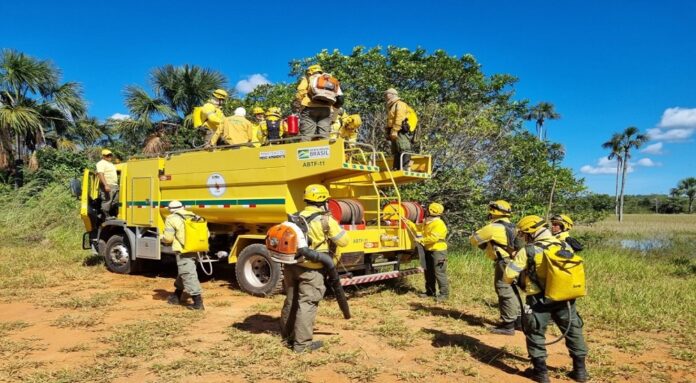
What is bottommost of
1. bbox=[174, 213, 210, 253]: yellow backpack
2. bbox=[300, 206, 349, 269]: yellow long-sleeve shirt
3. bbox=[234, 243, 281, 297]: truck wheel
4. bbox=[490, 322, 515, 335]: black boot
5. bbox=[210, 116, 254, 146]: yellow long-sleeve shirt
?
bbox=[490, 322, 515, 335]: black boot

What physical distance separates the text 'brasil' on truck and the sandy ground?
75cm

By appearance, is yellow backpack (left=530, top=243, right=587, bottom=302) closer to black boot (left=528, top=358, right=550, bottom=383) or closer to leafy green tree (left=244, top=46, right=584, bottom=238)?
black boot (left=528, top=358, right=550, bottom=383)

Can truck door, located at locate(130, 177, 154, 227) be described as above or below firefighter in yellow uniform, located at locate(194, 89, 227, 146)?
below

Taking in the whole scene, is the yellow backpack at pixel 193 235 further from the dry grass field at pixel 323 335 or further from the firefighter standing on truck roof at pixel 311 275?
the firefighter standing on truck roof at pixel 311 275

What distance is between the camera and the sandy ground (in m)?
4.97

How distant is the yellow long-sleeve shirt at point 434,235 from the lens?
26.5 ft

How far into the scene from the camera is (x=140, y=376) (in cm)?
486

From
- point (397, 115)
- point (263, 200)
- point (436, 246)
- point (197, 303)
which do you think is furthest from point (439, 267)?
point (197, 303)

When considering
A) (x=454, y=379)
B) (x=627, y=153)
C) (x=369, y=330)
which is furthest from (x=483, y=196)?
(x=627, y=153)

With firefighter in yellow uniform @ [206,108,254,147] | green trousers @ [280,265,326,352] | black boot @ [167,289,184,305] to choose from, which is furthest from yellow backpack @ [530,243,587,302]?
firefighter in yellow uniform @ [206,108,254,147]

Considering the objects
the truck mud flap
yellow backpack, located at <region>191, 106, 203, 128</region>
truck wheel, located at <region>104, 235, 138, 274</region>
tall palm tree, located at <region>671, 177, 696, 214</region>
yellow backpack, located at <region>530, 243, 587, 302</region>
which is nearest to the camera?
yellow backpack, located at <region>530, 243, 587, 302</region>

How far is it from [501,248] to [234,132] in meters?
5.13

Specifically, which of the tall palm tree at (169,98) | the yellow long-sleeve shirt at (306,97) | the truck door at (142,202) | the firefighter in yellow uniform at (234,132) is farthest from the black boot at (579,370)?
the tall palm tree at (169,98)

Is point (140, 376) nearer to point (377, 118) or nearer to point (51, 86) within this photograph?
point (377, 118)
